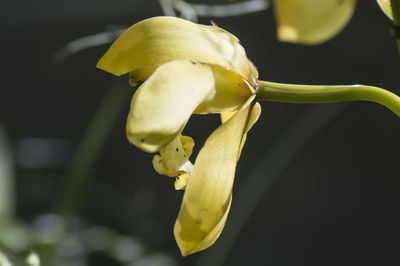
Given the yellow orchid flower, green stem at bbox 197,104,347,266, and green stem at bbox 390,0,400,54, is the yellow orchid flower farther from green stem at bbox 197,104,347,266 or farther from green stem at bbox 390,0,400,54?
green stem at bbox 197,104,347,266

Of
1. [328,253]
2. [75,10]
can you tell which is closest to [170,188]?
[328,253]

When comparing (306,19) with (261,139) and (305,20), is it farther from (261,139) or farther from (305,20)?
(261,139)

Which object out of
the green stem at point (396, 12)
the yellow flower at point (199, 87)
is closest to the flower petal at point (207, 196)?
the yellow flower at point (199, 87)

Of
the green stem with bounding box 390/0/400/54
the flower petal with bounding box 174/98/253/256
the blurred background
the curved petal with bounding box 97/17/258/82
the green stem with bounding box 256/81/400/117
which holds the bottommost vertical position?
the blurred background

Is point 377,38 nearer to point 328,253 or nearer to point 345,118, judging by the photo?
point 345,118

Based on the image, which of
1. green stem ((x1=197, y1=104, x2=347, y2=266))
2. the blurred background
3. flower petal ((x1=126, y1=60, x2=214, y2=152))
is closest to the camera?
flower petal ((x1=126, y1=60, x2=214, y2=152))

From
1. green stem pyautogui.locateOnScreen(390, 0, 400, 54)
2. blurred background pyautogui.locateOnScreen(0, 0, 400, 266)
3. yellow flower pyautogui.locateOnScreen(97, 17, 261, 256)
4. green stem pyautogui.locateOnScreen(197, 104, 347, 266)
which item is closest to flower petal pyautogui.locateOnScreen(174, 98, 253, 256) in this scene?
yellow flower pyautogui.locateOnScreen(97, 17, 261, 256)

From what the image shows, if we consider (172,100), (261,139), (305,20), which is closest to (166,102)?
(172,100)
